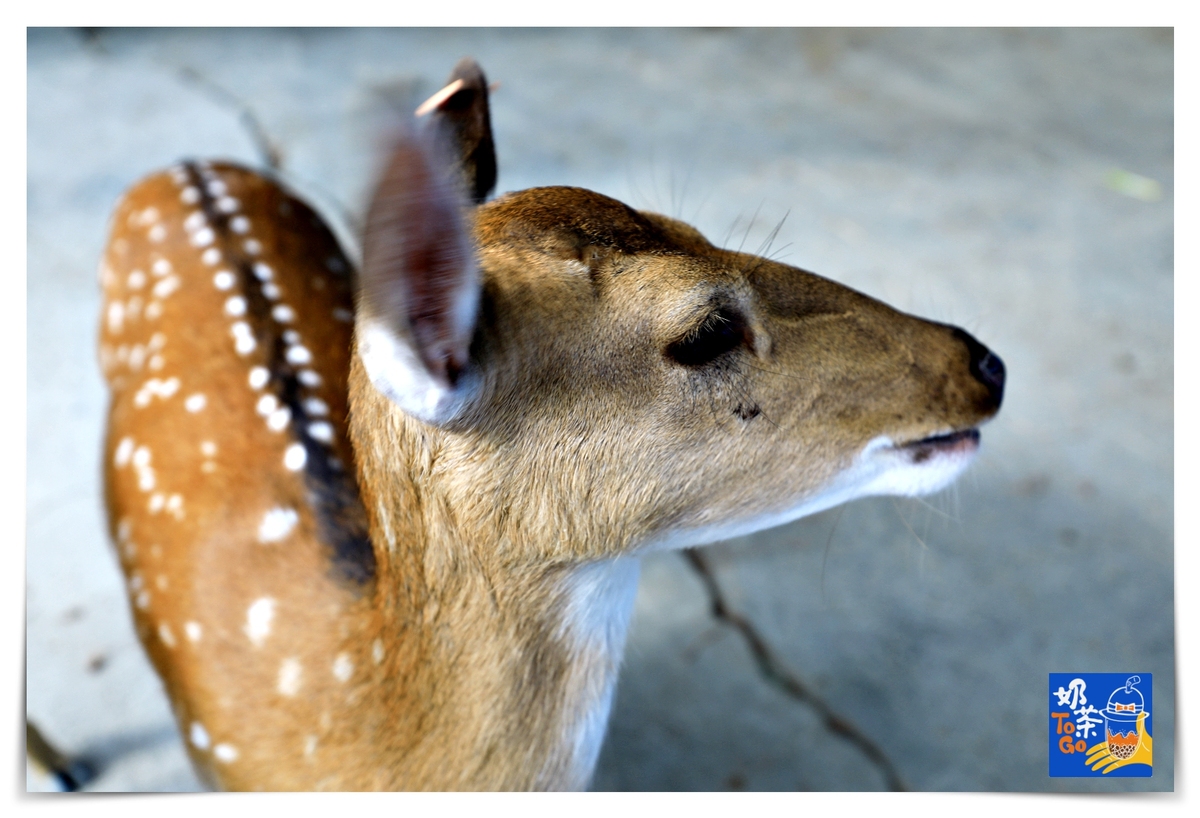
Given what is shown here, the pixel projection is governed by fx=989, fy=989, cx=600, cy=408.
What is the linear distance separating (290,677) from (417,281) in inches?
31.0

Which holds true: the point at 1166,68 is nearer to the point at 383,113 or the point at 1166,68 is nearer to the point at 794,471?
the point at 794,471

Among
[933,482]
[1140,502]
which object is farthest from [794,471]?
[1140,502]

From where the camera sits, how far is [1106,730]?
1.40 metres

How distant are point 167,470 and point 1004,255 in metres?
2.10

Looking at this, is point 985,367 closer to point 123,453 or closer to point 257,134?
point 123,453

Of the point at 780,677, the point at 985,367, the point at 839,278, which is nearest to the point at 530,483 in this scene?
the point at 985,367

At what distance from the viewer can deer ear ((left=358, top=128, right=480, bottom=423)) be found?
30.6 inches

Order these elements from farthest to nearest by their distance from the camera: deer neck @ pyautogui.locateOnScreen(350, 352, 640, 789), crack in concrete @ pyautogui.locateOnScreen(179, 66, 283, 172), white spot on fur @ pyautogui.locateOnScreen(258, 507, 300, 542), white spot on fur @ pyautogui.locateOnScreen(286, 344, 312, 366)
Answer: crack in concrete @ pyautogui.locateOnScreen(179, 66, 283, 172) < white spot on fur @ pyautogui.locateOnScreen(286, 344, 312, 366) < white spot on fur @ pyautogui.locateOnScreen(258, 507, 300, 542) < deer neck @ pyautogui.locateOnScreen(350, 352, 640, 789)

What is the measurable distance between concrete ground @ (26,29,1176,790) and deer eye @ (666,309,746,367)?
1.60 feet

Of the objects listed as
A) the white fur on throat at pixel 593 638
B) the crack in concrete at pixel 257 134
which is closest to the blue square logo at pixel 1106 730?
the white fur on throat at pixel 593 638

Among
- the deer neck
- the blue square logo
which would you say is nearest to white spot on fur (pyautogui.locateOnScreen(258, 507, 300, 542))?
the deer neck

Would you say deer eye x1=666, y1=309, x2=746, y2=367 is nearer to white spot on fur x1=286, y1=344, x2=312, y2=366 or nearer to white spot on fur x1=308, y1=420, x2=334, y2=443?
white spot on fur x1=308, y1=420, x2=334, y2=443
